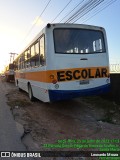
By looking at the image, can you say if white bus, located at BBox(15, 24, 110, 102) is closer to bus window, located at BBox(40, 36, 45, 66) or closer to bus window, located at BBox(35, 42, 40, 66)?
bus window, located at BBox(40, 36, 45, 66)

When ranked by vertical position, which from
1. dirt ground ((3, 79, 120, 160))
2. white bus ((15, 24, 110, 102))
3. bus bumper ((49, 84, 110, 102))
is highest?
white bus ((15, 24, 110, 102))

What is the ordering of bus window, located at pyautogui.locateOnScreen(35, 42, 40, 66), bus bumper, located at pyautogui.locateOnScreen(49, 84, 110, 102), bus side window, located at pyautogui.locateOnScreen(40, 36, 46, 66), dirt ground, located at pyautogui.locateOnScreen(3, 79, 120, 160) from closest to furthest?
dirt ground, located at pyautogui.locateOnScreen(3, 79, 120, 160) < bus bumper, located at pyautogui.locateOnScreen(49, 84, 110, 102) < bus side window, located at pyautogui.locateOnScreen(40, 36, 46, 66) < bus window, located at pyautogui.locateOnScreen(35, 42, 40, 66)

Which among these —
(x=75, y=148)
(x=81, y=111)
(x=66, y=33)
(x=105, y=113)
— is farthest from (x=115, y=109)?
(x=75, y=148)

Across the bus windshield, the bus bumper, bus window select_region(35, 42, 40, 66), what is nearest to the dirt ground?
the bus bumper

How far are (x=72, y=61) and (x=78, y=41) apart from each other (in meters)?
0.80

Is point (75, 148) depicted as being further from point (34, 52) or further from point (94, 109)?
point (34, 52)

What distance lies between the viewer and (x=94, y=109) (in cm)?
1054

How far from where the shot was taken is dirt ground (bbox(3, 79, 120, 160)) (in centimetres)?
691

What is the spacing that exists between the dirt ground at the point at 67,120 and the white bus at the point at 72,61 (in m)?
0.82

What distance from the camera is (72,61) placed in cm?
904

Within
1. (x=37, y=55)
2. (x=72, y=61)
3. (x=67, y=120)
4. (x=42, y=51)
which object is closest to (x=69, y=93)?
(x=67, y=120)

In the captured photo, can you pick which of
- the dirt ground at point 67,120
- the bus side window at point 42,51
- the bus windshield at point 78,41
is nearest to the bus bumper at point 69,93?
the dirt ground at point 67,120

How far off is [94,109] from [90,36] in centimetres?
292

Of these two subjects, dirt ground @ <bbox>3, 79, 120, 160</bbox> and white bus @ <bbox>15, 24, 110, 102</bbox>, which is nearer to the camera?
dirt ground @ <bbox>3, 79, 120, 160</bbox>
